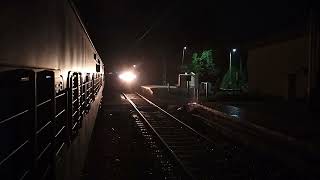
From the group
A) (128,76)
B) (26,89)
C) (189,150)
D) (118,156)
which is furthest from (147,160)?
(128,76)

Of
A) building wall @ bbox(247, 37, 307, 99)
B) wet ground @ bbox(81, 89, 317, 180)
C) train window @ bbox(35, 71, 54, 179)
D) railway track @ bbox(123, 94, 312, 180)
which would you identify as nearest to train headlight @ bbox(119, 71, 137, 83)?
building wall @ bbox(247, 37, 307, 99)

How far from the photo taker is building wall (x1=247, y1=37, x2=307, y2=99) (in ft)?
88.6

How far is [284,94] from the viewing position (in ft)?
96.9

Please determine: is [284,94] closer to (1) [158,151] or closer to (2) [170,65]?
(1) [158,151]

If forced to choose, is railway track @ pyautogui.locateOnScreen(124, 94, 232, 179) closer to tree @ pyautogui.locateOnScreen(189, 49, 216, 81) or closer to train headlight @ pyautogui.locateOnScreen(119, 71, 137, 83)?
tree @ pyautogui.locateOnScreen(189, 49, 216, 81)

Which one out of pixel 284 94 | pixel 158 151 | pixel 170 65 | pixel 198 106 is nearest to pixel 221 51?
pixel 170 65

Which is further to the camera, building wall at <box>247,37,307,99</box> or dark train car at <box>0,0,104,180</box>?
building wall at <box>247,37,307,99</box>

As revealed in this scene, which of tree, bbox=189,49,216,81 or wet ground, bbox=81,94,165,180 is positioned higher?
tree, bbox=189,49,216,81

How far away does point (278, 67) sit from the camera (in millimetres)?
30234

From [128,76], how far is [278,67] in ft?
112

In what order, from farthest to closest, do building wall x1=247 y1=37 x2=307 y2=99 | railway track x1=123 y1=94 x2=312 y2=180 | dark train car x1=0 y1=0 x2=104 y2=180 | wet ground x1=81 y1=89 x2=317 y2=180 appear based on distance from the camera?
building wall x1=247 y1=37 x2=307 y2=99
wet ground x1=81 y1=89 x2=317 y2=180
railway track x1=123 y1=94 x2=312 y2=180
dark train car x1=0 y1=0 x2=104 y2=180

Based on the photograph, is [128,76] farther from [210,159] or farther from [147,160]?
[210,159]

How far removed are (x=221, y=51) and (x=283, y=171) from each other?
47108 mm

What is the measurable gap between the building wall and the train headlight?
2754 cm
